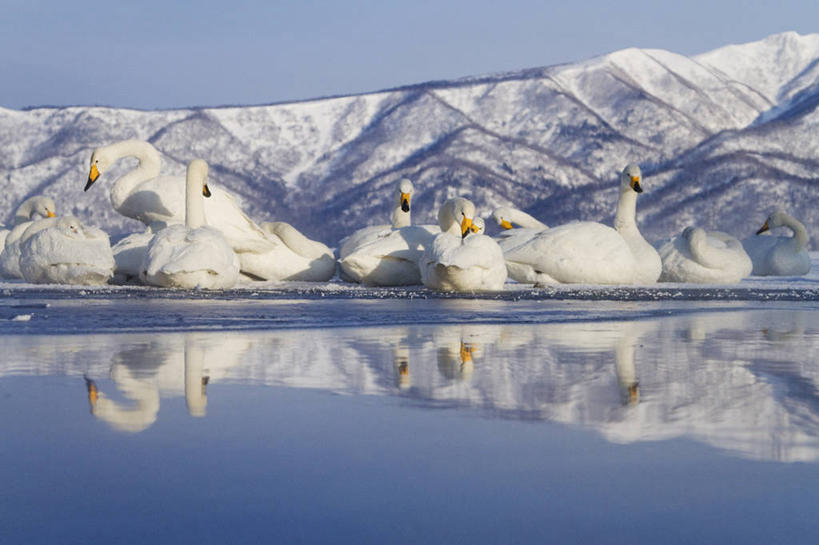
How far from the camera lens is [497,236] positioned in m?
16.8

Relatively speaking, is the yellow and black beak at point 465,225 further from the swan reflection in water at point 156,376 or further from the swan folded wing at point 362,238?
the swan reflection in water at point 156,376

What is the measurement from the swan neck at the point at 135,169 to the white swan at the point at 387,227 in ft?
11.1

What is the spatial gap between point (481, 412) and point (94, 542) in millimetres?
1835

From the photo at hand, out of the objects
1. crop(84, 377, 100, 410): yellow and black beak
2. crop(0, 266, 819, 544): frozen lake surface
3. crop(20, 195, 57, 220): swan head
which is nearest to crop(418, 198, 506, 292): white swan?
crop(0, 266, 819, 544): frozen lake surface

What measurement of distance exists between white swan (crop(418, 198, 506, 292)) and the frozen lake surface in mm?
5853

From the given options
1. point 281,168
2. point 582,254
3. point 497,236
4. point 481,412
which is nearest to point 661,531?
point 481,412

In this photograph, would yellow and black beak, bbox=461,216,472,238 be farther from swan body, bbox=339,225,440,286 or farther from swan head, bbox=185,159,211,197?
swan head, bbox=185,159,211,197

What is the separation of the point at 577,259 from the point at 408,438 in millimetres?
12044

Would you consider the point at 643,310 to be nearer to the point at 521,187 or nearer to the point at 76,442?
the point at 76,442

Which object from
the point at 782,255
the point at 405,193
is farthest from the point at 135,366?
the point at 782,255

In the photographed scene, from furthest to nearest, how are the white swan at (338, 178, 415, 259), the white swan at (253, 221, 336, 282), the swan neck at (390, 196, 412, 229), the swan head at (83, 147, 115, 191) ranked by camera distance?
the swan neck at (390, 196, 412, 229), the swan head at (83, 147, 115, 191), the white swan at (338, 178, 415, 259), the white swan at (253, 221, 336, 282)

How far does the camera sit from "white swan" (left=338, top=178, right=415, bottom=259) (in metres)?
16.9

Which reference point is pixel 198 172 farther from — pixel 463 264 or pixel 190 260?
pixel 463 264

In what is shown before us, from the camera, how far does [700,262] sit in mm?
17406
